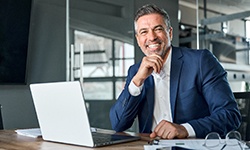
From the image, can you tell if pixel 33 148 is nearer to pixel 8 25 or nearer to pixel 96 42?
pixel 8 25

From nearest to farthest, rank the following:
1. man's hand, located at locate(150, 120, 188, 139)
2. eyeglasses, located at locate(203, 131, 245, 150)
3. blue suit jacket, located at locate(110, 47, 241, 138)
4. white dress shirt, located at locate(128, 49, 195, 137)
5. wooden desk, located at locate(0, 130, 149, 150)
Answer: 1. eyeglasses, located at locate(203, 131, 245, 150)
2. wooden desk, located at locate(0, 130, 149, 150)
3. man's hand, located at locate(150, 120, 188, 139)
4. blue suit jacket, located at locate(110, 47, 241, 138)
5. white dress shirt, located at locate(128, 49, 195, 137)

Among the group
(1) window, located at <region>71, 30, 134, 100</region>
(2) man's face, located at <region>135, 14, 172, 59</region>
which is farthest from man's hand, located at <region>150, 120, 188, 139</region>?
(1) window, located at <region>71, 30, 134, 100</region>

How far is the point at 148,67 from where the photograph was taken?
58.7 inches

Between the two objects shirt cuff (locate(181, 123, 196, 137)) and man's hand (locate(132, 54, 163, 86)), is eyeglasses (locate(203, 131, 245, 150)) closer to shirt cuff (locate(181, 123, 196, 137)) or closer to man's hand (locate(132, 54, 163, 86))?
shirt cuff (locate(181, 123, 196, 137))

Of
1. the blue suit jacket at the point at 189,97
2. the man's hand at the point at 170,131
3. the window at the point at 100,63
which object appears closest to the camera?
the man's hand at the point at 170,131

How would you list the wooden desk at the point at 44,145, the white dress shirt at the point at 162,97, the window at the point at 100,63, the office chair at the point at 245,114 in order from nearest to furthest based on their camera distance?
1. the wooden desk at the point at 44,145
2. the white dress shirt at the point at 162,97
3. the office chair at the point at 245,114
4. the window at the point at 100,63

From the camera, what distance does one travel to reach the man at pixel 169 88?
4.86ft

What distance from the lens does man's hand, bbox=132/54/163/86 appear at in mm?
1479

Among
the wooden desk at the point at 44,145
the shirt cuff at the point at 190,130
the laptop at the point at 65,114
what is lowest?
the wooden desk at the point at 44,145

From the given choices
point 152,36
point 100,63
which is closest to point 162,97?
point 152,36

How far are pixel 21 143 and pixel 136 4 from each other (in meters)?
3.17

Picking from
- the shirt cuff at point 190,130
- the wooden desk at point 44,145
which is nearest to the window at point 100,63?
the wooden desk at point 44,145

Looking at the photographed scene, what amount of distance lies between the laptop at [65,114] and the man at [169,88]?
12.9 inches

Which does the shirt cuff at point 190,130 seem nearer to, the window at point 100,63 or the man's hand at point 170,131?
the man's hand at point 170,131
